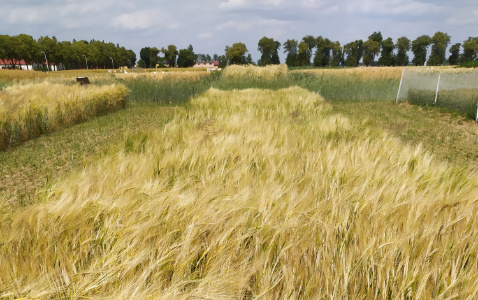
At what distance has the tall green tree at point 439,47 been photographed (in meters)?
83.0

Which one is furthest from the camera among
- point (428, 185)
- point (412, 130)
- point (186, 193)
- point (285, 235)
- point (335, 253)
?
point (412, 130)

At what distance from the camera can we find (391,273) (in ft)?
3.12

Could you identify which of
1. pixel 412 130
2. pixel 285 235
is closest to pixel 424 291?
pixel 285 235

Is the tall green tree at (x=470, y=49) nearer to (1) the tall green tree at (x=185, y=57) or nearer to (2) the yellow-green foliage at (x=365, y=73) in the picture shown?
(2) the yellow-green foliage at (x=365, y=73)

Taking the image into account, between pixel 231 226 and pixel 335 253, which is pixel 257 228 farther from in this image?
pixel 335 253

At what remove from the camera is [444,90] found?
10.5 meters

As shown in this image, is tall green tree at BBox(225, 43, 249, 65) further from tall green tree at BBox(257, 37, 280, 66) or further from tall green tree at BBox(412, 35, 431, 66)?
tall green tree at BBox(412, 35, 431, 66)

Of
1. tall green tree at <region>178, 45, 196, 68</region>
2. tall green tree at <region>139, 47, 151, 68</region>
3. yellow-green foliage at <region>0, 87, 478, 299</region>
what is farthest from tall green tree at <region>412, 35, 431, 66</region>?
yellow-green foliage at <region>0, 87, 478, 299</region>

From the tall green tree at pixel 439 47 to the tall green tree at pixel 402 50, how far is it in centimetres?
626

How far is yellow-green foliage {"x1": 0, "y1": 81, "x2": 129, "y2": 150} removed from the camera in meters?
5.40

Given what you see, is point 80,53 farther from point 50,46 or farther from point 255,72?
point 255,72

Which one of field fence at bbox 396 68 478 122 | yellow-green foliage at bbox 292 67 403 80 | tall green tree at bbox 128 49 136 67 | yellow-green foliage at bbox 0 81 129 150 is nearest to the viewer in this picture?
yellow-green foliage at bbox 0 81 129 150

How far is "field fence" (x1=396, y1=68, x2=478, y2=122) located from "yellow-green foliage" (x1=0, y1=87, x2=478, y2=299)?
896 cm

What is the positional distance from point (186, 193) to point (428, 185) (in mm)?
1289
